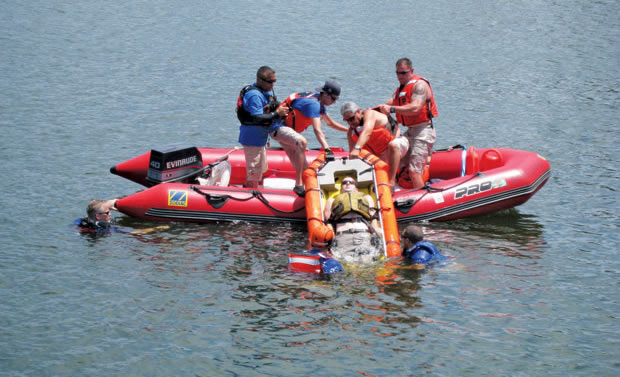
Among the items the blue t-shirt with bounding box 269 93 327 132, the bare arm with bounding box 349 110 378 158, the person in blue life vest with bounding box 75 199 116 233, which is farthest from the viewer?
the blue t-shirt with bounding box 269 93 327 132

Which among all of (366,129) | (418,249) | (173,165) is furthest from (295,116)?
(418,249)

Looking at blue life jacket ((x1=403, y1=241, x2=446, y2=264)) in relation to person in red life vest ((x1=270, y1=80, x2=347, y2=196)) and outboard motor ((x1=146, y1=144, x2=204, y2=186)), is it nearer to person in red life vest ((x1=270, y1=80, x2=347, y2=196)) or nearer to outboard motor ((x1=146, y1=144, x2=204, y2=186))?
person in red life vest ((x1=270, y1=80, x2=347, y2=196))

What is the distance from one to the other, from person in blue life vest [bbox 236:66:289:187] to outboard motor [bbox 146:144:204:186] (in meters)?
0.90

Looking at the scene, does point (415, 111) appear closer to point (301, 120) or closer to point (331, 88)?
point (331, 88)

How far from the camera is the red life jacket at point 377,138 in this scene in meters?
10.4

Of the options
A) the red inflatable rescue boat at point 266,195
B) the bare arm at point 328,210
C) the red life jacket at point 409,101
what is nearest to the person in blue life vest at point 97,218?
the red inflatable rescue boat at point 266,195

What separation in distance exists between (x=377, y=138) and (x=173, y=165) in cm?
292

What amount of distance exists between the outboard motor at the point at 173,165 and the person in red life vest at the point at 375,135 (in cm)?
233

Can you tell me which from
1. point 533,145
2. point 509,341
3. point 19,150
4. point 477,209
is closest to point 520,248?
point 477,209

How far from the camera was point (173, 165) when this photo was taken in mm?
10672

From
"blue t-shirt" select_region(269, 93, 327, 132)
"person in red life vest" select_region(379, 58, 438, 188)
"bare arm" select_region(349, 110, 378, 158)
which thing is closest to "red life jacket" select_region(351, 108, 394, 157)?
"bare arm" select_region(349, 110, 378, 158)

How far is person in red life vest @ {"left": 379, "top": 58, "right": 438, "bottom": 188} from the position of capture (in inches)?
408

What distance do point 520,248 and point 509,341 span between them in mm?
2697

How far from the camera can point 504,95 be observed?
62.5ft
